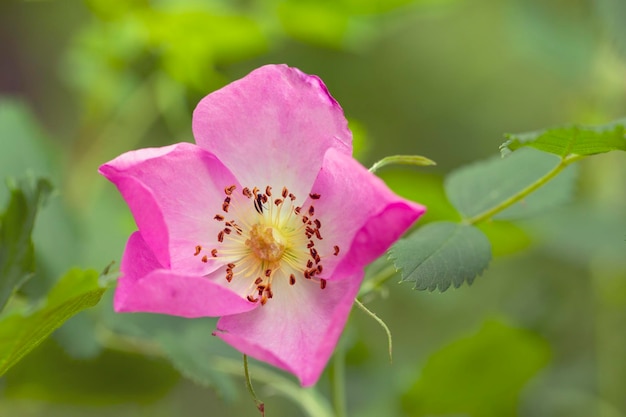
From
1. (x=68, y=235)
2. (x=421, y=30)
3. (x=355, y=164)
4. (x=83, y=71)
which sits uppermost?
(x=421, y=30)

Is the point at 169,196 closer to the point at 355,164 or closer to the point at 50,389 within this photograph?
the point at 355,164

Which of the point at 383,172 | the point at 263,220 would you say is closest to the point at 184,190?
the point at 263,220

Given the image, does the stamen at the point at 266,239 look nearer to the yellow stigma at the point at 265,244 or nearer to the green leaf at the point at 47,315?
the yellow stigma at the point at 265,244

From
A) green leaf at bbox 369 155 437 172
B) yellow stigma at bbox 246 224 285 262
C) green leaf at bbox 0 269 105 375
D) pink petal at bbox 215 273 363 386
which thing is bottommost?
green leaf at bbox 0 269 105 375

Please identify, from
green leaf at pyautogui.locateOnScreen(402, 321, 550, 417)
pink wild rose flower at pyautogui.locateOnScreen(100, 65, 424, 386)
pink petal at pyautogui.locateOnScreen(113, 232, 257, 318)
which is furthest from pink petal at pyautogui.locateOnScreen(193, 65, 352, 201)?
green leaf at pyautogui.locateOnScreen(402, 321, 550, 417)

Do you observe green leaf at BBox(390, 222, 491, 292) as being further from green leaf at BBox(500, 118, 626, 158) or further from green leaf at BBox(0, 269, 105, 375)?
green leaf at BBox(0, 269, 105, 375)

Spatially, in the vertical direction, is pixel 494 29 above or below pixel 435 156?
above

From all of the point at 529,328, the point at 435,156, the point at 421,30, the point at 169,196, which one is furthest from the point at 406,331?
the point at 169,196
